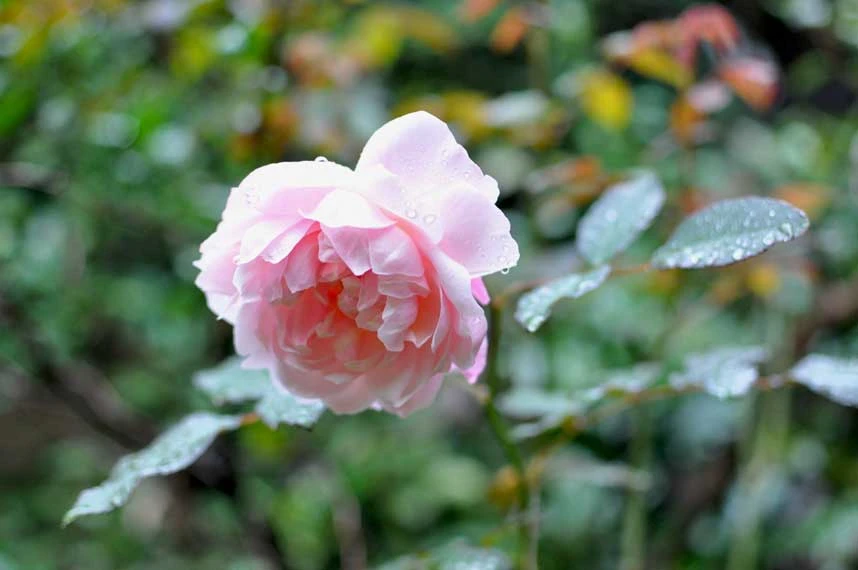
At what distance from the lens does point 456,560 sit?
0.48m

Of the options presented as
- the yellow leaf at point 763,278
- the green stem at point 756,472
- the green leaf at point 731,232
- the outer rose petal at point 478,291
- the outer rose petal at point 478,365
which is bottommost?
the green stem at point 756,472

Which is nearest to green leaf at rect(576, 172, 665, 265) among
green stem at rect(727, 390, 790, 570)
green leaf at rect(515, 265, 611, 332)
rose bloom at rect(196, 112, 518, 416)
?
green leaf at rect(515, 265, 611, 332)

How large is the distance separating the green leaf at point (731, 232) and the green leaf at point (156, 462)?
0.28 meters

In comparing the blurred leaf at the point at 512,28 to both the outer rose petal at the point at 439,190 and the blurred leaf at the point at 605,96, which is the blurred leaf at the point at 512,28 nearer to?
the blurred leaf at the point at 605,96

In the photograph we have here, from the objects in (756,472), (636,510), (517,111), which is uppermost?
(517,111)

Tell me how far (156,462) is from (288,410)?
0.08m

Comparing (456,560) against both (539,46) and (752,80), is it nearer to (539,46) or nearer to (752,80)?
(752,80)

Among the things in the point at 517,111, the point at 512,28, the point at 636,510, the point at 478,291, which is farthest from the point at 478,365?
the point at 512,28

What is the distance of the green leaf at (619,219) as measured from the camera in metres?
0.49

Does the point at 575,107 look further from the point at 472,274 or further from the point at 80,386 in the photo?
the point at 472,274

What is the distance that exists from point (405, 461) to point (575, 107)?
0.75 metres

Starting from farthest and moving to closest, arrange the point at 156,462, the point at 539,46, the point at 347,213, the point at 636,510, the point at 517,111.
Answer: the point at 539,46 < the point at 517,111 < the point at 636,510 < the point at 156,462 < the point at 347,213

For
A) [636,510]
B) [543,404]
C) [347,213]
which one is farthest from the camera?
[636,510]

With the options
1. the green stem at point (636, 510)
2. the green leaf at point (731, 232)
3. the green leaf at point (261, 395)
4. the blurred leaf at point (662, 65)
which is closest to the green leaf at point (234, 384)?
the green leaf at point (261, 395)
